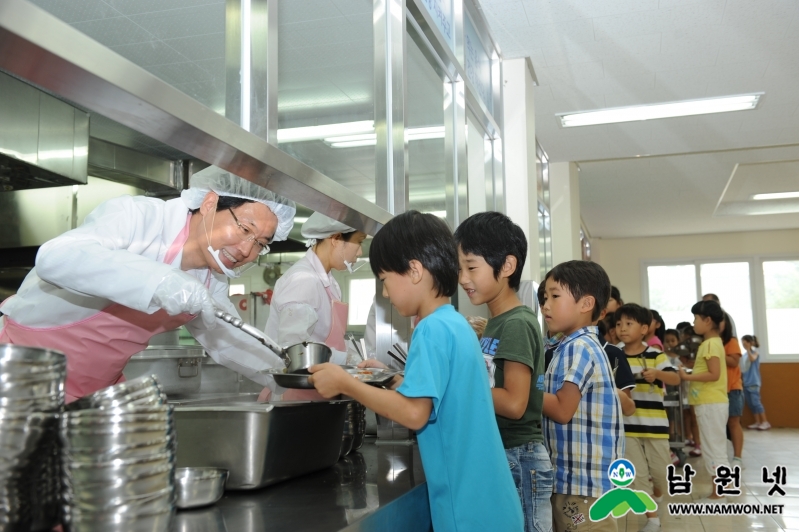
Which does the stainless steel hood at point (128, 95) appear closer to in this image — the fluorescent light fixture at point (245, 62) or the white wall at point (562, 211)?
the fluorescent light fixture at point (245, 62)

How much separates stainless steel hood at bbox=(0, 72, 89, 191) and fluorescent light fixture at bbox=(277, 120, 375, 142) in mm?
1751

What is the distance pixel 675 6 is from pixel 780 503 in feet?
10.5

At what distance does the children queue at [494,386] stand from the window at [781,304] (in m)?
9.15

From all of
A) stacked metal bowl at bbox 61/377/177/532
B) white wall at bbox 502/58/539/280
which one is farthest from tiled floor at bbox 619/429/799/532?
stacked metal bowl at bbox 61/377/177/532

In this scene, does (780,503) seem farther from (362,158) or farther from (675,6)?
(362,158)

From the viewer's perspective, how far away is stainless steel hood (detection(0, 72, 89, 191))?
288 centimetres

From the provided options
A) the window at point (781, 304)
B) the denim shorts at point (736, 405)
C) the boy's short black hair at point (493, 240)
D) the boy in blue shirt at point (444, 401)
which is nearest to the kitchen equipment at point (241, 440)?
the boy in blue shirt at point (444, 401)

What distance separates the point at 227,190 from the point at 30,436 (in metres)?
0.94

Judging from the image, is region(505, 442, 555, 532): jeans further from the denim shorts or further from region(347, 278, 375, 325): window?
region(347, 278, 375, 325): window

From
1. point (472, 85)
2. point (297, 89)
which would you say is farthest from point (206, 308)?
point (472, 85)

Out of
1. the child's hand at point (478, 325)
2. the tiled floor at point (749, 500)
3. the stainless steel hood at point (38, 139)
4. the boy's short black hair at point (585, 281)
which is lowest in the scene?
the tiled floor at point (749, 500)

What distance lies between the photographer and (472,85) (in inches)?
125

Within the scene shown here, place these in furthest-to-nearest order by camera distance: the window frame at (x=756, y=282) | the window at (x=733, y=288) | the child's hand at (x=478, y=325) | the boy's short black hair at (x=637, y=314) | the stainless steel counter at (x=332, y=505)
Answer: the window at (x=733, y=288)
the window frame at (x=756, y=282)
the boy's short black hair at (x=637, y=314)
the child's hand at (x=478, y=325)
the stainless steel counter at (x=332, y=505)

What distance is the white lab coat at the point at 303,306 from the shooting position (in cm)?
198
